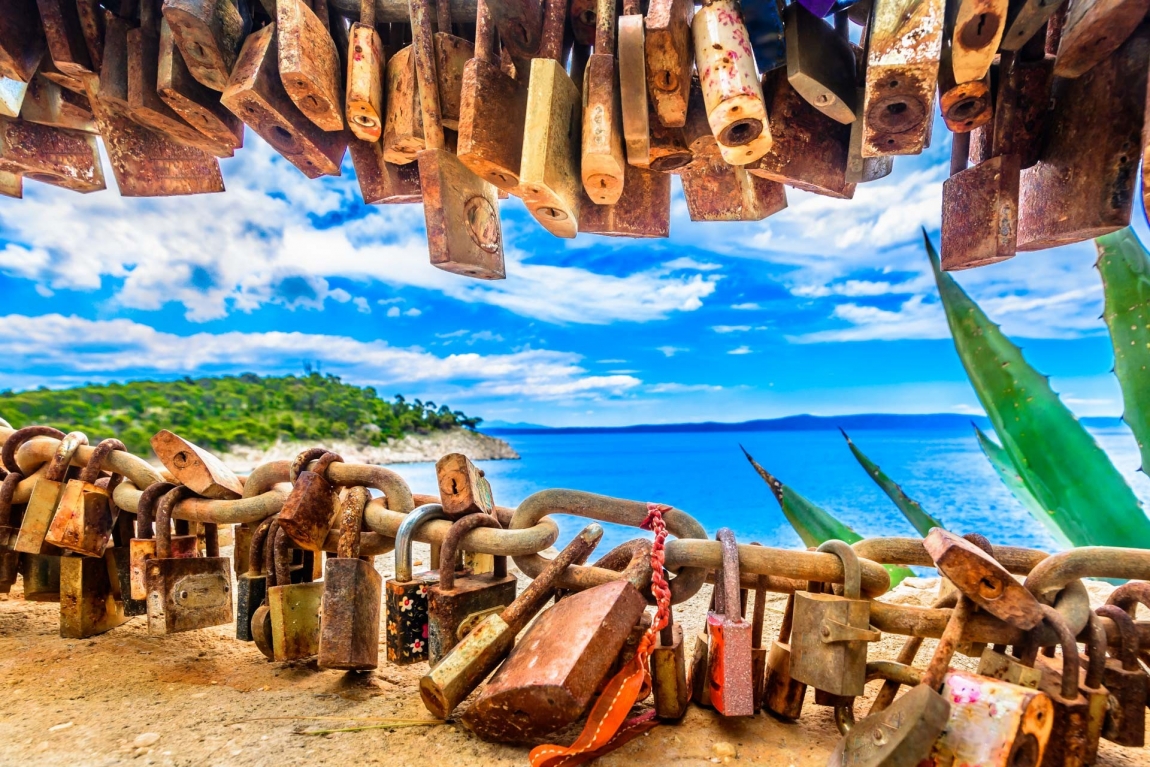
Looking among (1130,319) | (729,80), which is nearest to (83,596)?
(729,80)

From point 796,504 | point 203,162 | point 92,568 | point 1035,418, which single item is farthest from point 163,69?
point 1035,418

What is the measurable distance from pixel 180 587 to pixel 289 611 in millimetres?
238

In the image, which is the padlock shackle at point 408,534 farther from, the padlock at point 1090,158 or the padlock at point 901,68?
the padlock at point 1090,158

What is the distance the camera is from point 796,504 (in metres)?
2.22

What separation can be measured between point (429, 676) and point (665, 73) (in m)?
0.99

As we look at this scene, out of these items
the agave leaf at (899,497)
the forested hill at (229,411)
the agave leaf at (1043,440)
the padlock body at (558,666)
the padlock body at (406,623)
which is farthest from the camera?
the forested hill at (229,411)

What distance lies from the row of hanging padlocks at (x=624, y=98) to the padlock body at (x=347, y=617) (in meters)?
0.57

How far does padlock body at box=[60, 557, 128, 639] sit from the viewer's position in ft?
4.49

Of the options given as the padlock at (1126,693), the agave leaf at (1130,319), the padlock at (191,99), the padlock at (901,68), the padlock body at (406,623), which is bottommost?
the padlock at (1126,693)

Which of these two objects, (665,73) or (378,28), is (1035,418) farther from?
(378,28)

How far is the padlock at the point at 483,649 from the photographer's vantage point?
0.85m

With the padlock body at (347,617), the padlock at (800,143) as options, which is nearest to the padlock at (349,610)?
the padlock body at (347,617)

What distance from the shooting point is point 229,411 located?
13.0 meters

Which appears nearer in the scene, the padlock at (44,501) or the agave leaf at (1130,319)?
the padlock at (44,501)
